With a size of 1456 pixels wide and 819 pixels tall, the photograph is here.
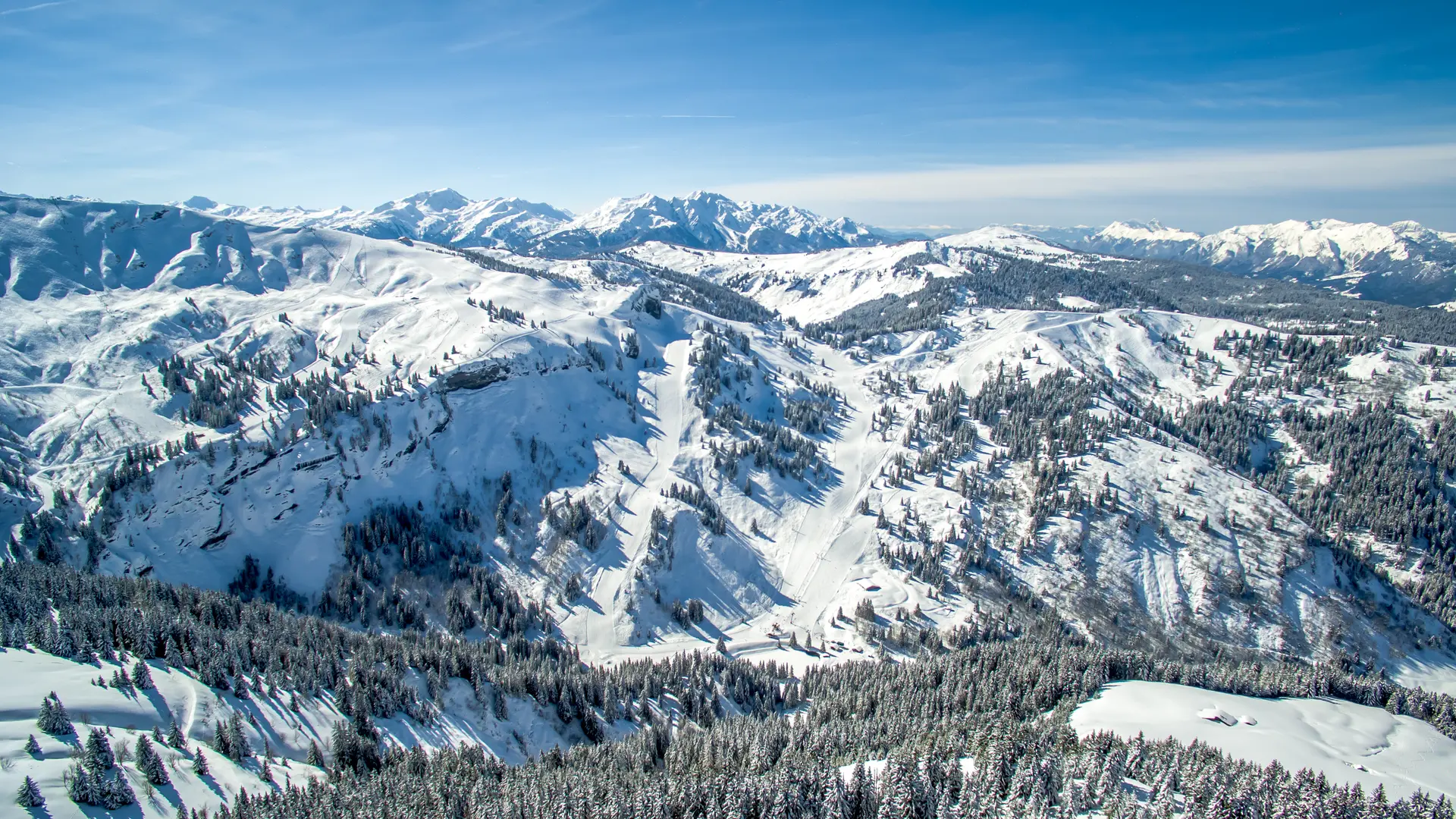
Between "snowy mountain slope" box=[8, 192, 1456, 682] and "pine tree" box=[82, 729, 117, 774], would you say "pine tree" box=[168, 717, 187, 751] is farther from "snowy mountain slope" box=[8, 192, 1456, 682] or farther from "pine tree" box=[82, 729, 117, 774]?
"snowy mountain slope" box=[8, 192, 1456, 682]

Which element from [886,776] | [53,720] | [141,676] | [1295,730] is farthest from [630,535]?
[1295,730]

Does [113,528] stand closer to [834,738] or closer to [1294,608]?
[834,738]

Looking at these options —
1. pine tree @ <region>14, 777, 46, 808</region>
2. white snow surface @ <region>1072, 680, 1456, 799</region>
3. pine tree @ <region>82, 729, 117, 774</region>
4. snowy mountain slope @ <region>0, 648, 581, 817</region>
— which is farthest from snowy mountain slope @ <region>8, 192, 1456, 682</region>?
pine tree @ <region>14, 777, 46, 808</region>

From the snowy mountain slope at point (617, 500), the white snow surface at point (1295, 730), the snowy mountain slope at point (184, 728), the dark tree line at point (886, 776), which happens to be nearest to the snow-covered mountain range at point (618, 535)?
the snowy mountain slope at point (184, 728)

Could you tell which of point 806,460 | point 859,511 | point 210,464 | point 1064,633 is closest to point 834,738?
point 1064,633

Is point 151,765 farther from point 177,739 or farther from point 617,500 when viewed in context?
point 617,500
